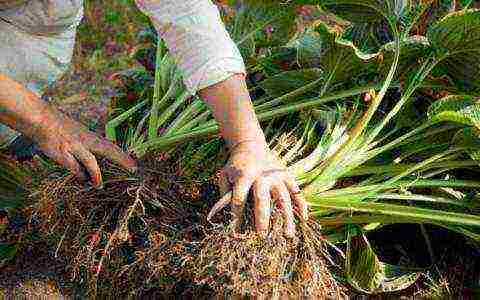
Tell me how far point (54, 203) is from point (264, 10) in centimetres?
70

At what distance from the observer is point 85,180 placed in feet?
4.66

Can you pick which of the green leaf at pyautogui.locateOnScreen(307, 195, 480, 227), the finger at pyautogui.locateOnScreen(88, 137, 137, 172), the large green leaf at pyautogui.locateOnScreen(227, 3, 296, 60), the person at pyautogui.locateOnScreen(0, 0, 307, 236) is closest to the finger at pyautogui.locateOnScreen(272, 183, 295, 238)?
the person at pyautogui.locateOnScreen(0, 0, 307, 236)

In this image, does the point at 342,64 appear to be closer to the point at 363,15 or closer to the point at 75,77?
the point at 363,15

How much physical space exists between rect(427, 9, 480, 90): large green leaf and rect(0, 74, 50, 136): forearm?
0.75 m

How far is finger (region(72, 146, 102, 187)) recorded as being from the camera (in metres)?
1.37

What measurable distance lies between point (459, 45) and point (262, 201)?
54cm

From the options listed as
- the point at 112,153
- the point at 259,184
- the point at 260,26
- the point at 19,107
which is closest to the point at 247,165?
the point at 259,184

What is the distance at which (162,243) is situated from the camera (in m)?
1.35

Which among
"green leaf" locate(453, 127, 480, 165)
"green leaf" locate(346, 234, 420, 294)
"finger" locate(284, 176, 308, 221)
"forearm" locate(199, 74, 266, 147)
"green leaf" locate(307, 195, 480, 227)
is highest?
"forearm" locate(199, 74, 266, 147)

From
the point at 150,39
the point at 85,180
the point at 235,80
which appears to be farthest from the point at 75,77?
the point at 235,80

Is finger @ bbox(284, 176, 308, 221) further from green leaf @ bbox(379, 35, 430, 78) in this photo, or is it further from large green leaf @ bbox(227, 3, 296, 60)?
large green leaf @ bbox(227, 3, 296, 60)

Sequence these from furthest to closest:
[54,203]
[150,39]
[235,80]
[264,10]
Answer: [150,39] < [264,10] < [54,203] < [235,80]

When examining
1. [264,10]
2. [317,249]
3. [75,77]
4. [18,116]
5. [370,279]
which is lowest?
[75,77]

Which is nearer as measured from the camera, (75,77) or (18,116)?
(18,116)
